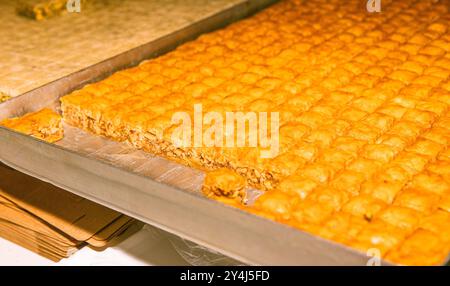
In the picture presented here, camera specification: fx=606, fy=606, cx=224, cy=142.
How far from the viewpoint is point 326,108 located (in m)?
3.71

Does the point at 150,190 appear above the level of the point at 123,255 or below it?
above

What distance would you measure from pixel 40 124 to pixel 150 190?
1.21 metres

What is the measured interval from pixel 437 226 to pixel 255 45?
248 cm

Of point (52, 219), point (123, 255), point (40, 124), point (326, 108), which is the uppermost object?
point (40, 124)

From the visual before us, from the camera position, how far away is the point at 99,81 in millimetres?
4164

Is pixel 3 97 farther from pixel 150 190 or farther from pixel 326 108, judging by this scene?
pixel 326 108

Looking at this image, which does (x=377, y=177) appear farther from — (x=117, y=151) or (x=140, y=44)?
(x=140, y=44)

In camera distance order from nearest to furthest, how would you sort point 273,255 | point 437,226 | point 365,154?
A: point 273,255 → point 437,226 → point 365,154

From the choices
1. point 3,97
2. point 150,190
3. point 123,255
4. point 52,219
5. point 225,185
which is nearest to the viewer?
point 150,190

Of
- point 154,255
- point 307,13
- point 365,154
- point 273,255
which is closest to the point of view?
point 273,255

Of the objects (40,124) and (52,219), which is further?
(40,124)

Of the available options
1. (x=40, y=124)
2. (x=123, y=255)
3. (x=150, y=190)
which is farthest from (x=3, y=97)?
(x=150, y=190)

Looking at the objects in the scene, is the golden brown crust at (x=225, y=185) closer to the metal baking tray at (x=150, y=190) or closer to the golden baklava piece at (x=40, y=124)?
the metal baking tray at (x=150, y=190)
